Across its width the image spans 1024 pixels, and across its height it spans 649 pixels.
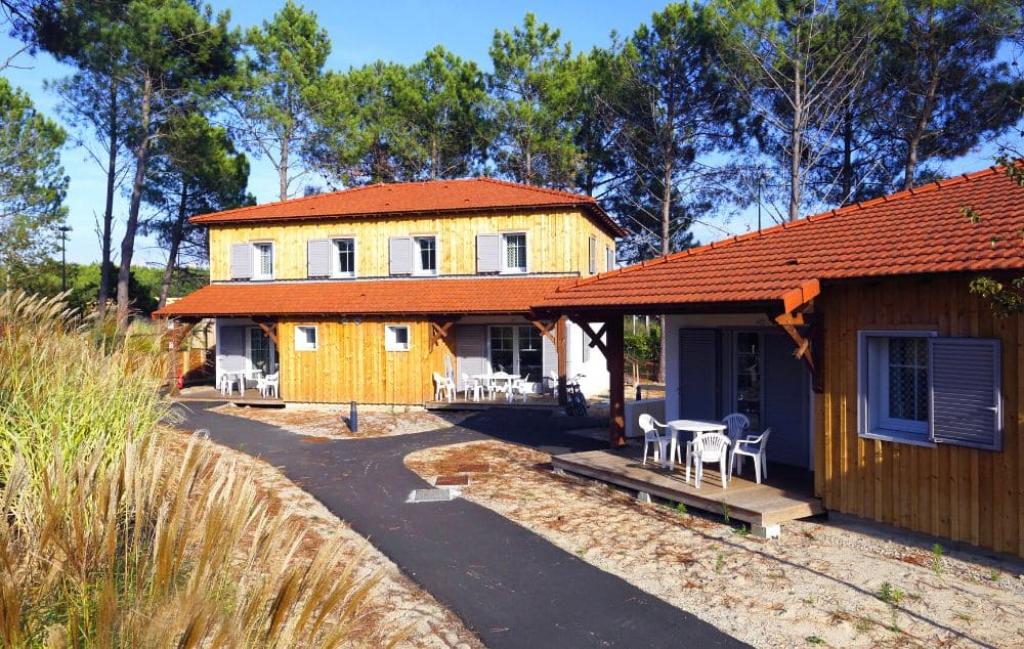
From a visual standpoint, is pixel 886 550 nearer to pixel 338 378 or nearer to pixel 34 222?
pixel 338 378

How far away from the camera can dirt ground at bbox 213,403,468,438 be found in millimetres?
15789

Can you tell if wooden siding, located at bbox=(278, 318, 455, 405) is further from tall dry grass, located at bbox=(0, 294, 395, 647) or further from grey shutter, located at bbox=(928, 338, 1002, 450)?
tall dry grass, located at bbox=(0, 294, 395, 647)

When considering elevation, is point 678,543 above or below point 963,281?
below

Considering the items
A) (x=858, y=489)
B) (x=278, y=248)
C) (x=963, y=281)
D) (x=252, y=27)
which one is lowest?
(x=858, y=489)

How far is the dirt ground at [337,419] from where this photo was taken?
15.8 metres

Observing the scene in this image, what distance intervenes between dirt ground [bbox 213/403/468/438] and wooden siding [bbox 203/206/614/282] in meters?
4.45

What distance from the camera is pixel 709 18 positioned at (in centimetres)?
2447

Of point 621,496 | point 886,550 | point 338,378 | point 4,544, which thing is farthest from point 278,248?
point 4,544

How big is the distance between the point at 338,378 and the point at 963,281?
1641 centimetres

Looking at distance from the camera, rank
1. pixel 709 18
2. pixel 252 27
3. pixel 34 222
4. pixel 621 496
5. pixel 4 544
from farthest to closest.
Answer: pixel 252 27, pixel 34 222, pixel 709 18, pixel 621 496, pixel 4 544

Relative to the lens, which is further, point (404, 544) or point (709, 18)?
point (709, 18)

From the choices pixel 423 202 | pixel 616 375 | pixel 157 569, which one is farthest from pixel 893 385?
pixel 423 202

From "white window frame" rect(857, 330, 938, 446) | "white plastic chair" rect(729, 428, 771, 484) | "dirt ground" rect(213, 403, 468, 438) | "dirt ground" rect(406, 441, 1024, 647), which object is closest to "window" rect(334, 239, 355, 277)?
"dirt ground" rect(213, 403, 468, 438)

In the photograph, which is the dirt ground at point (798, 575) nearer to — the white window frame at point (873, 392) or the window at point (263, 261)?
the white window frame at point (873, 392)
